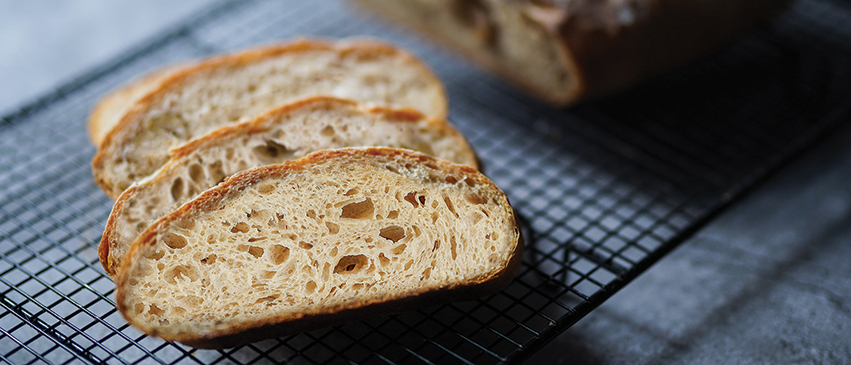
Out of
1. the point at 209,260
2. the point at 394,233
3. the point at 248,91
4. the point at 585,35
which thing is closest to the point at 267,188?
the point at 209,260

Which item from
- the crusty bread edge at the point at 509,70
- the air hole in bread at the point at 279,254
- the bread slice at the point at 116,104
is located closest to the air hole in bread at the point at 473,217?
the air hole in bread at the point at 279,254

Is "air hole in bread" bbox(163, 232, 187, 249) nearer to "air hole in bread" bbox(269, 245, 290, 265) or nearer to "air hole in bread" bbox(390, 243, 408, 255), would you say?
"air hole in bread" bbox(269, 245, 290, 265)

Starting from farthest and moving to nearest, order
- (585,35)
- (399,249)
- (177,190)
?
(585,35) → (177,190) → (399,249)

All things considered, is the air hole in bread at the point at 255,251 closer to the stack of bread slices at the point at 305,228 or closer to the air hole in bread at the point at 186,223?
the stack of bread slices at the point at 305,228

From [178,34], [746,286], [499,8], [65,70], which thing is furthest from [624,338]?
[65,70]

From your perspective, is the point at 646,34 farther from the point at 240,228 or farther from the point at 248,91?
the point at 240,228

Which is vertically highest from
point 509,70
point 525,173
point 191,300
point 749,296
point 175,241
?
point 175,241

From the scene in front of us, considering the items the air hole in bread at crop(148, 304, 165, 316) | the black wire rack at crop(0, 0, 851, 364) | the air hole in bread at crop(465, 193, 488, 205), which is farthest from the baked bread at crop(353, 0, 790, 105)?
the air hole in bread at crop(148, 304, 165, 316)
